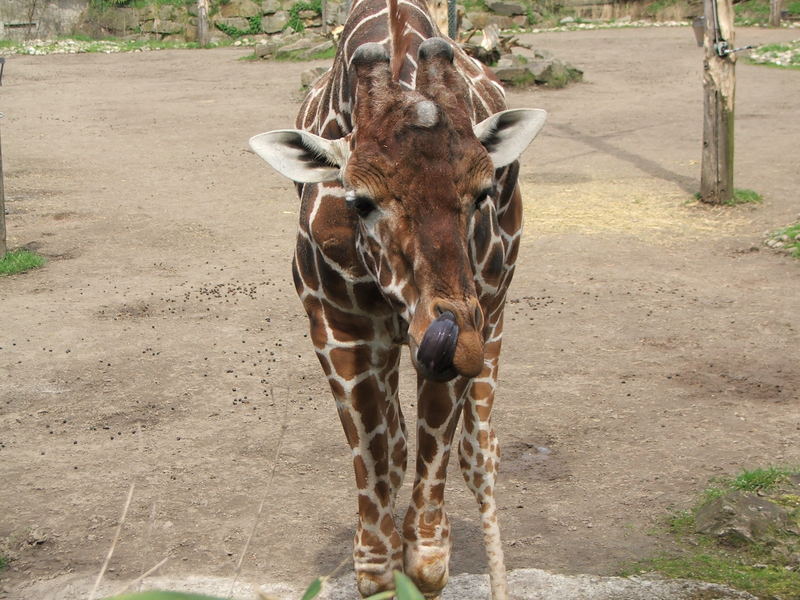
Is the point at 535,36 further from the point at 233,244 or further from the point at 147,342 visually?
the point at 147,342

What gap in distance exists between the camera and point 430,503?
4359mm

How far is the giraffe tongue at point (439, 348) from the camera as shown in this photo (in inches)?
121

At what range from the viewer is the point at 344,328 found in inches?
163

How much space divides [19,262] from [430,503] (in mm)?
6717

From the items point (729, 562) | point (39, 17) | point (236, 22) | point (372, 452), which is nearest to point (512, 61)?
point (236, 22)

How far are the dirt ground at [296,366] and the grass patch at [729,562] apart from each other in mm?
145

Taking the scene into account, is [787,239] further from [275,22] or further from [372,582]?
[275,22]

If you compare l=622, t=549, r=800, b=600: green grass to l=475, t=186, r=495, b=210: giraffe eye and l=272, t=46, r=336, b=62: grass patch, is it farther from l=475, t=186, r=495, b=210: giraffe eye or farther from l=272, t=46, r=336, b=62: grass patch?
l=272, t=46, r=336, b=62: grass patch

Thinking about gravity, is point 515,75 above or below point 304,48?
below

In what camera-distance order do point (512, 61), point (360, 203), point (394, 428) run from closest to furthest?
point (360, 203)
point (394, 428)
point (512, 61)

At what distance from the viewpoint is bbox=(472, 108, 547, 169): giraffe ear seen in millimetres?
3805

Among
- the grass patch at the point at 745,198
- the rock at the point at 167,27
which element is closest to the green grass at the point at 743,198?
the grass patch at the point at 745,198

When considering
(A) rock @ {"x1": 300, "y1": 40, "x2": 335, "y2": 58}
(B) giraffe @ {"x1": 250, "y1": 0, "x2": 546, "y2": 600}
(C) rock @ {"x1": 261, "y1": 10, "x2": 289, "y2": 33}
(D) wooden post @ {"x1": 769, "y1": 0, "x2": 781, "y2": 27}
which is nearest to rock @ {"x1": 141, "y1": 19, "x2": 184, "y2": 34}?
(C) rock @ {"x1": 261, "y1": 10, "x2": 289, "y2": 33}

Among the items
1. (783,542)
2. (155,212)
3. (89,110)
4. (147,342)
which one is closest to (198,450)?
(147,342)
